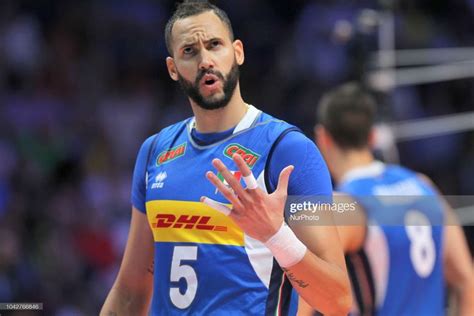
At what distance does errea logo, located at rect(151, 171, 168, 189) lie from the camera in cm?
371

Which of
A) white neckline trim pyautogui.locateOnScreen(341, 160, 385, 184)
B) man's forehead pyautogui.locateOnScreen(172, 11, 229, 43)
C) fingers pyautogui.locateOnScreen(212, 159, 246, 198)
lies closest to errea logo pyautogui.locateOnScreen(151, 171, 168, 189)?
man's forehead pyautogui.locateOnScreen(172, 11, 229, 43)

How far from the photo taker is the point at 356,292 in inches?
200

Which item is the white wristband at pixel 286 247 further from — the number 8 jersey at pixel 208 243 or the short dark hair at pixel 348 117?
the short dark hair at pixel 348 117

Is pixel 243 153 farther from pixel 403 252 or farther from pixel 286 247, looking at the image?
pixel 403 252

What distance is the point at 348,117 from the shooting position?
5.48 metres

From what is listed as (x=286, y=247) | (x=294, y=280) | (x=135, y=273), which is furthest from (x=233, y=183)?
(x=135, y=273)

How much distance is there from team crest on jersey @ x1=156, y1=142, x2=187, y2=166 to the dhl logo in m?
0.24

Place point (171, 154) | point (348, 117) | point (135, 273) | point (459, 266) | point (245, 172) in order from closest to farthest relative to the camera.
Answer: point (245, 172)
point (171, 154)
point (135, 273)
point (459, 266)
point (348, 117)

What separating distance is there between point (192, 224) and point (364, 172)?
1901mm

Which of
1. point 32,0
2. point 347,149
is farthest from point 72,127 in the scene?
point 347,149

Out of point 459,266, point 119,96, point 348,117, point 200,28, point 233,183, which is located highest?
point 119,96

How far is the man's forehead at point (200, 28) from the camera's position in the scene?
3.63 metres

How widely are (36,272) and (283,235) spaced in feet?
22.5

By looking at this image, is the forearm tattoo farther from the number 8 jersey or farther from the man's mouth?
the man's mouth
